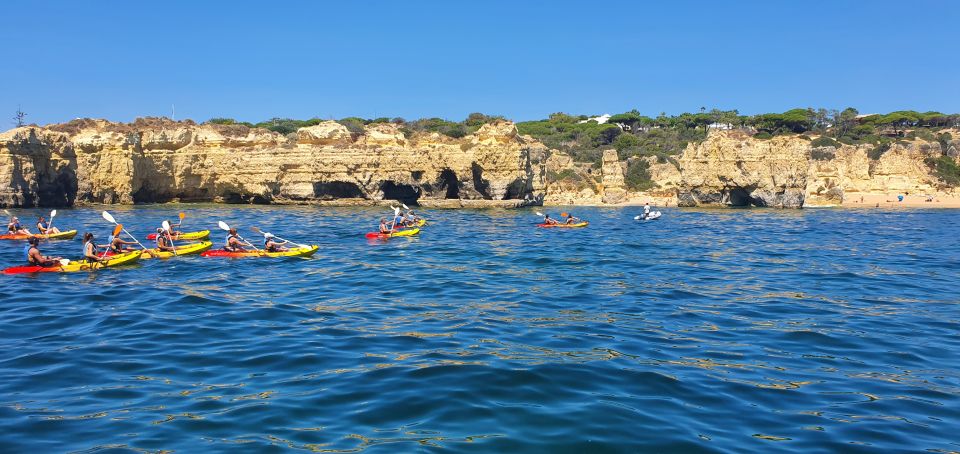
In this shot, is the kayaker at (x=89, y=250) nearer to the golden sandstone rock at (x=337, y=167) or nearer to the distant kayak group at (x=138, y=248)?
the distant kayak group at (x=138, y=248)

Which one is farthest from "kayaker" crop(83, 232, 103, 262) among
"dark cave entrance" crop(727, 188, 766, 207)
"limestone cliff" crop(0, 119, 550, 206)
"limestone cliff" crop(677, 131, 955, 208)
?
"dark cave entrance" crop(727, 188, 766, 207)

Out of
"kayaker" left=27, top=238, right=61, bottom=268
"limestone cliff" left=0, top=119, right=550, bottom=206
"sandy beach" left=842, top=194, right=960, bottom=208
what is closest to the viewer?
"kayaker" left=27, top=238, right=61, bottom=268

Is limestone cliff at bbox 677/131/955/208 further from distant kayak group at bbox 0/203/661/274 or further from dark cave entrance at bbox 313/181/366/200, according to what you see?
distant kayak group at bbox 0/203/661/274

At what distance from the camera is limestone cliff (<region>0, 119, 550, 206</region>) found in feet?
153

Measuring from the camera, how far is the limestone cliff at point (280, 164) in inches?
1839

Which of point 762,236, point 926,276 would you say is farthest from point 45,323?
point 762,236

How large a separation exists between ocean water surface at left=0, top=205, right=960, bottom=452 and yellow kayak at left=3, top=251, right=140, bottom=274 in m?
0.52

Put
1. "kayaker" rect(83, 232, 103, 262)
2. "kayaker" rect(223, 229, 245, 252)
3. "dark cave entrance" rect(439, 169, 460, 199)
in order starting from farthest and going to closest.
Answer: "dark cave entrance" rect(439, 169, 460, 199) < "kayaker" rect(223, 229, 245, 252) < "kayaker" rect(83, 232, 103, 262)

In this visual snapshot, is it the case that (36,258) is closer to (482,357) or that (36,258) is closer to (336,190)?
(482,357)

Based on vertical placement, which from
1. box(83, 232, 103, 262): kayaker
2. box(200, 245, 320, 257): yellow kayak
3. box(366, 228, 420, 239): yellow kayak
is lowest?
box(200, 245, 320, 257): yellow kayak

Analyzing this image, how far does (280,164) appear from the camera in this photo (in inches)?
1949

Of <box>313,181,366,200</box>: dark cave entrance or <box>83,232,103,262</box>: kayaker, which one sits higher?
<box>313,181,366,200</box>: dark cave entrance

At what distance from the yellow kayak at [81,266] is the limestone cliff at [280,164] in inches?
1216

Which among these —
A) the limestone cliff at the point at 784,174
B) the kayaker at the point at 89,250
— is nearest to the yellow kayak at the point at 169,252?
A: the kayaker at the point at 89,250
